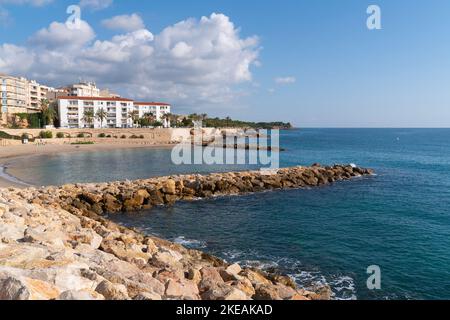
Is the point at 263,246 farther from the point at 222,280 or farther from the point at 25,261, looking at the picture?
the point at 25,261

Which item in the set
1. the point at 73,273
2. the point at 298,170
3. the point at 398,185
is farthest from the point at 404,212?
the point at 73,273

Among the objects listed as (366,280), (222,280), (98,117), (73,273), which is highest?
(98,117)

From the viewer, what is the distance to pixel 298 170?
1558 inches

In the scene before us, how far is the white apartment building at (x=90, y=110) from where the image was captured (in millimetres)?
109562

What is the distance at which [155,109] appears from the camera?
13562cm

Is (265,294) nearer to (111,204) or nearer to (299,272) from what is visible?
(299,272)

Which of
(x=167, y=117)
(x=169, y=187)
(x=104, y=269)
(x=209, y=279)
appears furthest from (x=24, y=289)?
(x=167, y=117)

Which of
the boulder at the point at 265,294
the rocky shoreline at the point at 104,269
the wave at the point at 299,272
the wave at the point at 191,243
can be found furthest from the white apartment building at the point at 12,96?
the boulder at the point at 265,294

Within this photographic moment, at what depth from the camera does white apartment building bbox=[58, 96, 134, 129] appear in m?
110

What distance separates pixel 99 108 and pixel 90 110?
123 inches

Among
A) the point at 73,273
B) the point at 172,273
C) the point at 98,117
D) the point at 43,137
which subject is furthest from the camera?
the point at 98,117

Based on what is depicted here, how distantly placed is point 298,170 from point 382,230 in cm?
2025

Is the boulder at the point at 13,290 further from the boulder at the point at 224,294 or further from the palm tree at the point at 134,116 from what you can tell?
the palm tree at the point at 134,116

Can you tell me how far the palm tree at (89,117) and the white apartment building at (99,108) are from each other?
0.31m
